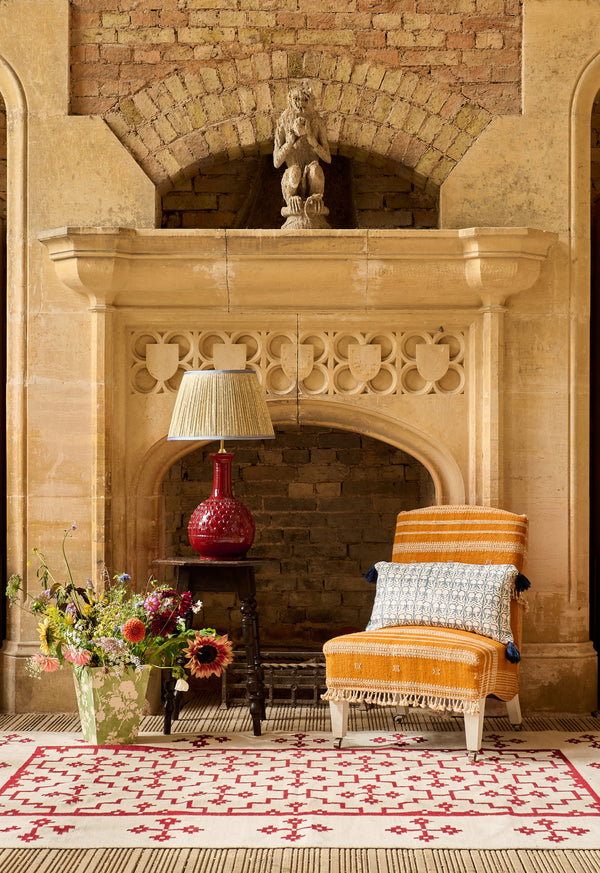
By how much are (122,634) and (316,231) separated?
7.01 feet

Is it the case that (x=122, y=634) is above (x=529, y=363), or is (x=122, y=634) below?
below

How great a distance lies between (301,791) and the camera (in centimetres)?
369

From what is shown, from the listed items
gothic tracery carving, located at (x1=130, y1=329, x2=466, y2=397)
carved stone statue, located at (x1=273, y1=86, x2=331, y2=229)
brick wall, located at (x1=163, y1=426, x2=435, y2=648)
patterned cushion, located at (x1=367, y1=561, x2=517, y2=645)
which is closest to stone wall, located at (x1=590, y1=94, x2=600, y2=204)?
gothic tracery carving, located at (x1=130, y1=329, x2=466, y2=397)

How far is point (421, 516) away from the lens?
15.9 ft

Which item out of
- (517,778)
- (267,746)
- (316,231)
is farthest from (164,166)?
(517,778)

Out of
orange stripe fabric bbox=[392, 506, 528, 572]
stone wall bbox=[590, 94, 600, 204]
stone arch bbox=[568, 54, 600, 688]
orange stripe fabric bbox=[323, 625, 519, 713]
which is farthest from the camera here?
stone wall bbox=[590, 94, 600, 204]

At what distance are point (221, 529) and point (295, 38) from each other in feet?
8.38

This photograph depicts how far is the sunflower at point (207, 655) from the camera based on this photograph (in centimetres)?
445

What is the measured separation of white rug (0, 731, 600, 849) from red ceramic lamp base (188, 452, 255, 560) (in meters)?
0.84

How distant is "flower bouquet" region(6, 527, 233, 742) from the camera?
14.0 ft

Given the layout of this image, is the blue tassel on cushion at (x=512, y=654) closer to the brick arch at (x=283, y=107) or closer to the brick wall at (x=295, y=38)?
the brick arch at (x=283, y=107)

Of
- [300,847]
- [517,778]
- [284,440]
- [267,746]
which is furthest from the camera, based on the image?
[284,440]

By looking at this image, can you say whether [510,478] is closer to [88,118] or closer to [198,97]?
[198,97]

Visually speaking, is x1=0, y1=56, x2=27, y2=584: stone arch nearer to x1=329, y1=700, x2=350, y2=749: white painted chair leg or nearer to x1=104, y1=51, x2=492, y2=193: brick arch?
x1=104, y1=51, x2=492, y2=193: brick arch
